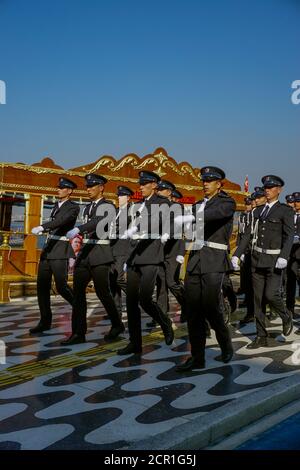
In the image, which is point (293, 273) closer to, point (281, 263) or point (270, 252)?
point (270, 252)

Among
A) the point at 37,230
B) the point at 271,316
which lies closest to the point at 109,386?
the point at 37,230

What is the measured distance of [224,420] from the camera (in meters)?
3.13

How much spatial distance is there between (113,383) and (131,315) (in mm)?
1300

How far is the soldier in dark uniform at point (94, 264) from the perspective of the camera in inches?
237

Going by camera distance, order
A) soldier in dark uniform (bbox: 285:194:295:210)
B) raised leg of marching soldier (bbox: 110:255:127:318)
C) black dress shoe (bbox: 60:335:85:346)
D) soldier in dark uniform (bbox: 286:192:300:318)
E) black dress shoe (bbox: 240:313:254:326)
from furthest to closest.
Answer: soldier in dark uniform (bbox: 285:194:295:210) < soldier in dark uniform (bbox: 286:192:300:318) < raised leg of marching soldier (bbox: 110:255:127:318) < black dress shoe (bbox: 240:313:254:326) < black dress shoe (bbox: 60:335:85:346)

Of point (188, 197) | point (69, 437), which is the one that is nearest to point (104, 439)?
point (69, 437)

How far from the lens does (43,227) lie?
251 inches

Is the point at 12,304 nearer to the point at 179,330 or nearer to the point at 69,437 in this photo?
the point at 179,330

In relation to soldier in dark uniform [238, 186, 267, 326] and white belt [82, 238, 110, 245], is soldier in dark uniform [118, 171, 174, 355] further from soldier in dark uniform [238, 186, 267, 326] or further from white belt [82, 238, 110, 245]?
soldier in dark uniform [238, 186, 267, 326]

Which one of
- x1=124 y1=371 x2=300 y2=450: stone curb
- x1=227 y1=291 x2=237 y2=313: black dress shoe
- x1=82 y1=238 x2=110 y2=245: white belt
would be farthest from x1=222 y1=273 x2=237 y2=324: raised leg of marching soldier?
x1=124 y1=371 x2=300 y2=450: stone curb

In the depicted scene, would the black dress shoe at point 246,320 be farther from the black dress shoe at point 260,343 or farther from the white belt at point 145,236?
the white belt at point 145,236

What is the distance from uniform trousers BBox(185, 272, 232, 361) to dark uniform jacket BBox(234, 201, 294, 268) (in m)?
1.23

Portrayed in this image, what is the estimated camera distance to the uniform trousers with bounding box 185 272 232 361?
4734mm
